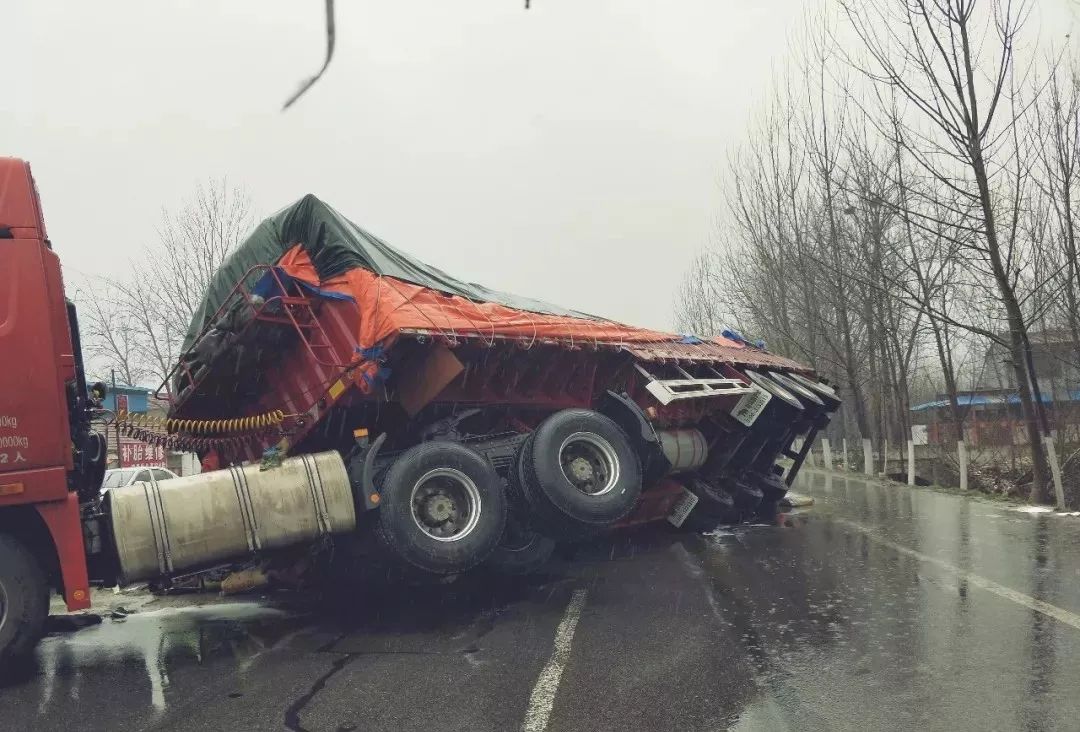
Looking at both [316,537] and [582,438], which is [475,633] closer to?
[316,537]

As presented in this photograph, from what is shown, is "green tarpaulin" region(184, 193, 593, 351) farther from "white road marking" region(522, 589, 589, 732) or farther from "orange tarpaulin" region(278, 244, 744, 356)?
"white road marking" region(522, 589, 589, 732)

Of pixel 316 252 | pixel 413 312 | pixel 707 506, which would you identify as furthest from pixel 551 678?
pixel 707 506

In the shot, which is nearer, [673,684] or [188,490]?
[673,684]

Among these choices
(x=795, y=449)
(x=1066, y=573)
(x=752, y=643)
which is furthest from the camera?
(x=795, y=449)

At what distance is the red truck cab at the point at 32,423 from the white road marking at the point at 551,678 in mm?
3068

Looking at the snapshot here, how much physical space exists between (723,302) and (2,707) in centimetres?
3457

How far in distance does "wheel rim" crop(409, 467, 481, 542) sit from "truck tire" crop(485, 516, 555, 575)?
71 cm

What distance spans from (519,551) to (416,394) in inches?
67.0

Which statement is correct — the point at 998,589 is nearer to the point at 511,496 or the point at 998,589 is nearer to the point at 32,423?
the point at 511,496

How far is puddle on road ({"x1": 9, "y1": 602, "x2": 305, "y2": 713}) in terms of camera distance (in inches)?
217

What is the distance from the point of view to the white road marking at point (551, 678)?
4.21 metres

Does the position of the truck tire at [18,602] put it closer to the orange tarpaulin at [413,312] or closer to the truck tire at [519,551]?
the orange tarpaulin at [413,312]

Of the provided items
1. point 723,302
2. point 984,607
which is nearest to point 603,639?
point 984,607

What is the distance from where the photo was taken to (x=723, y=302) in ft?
122
